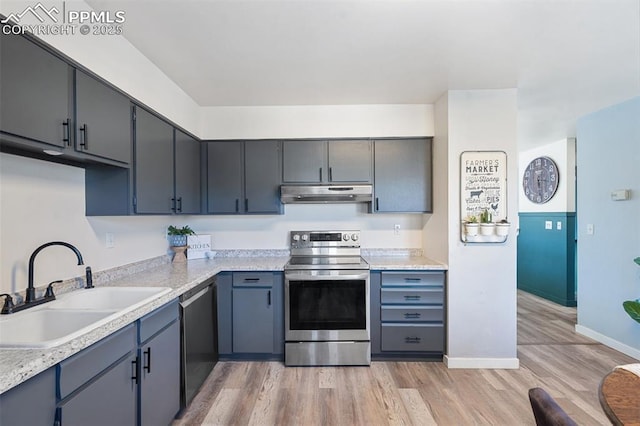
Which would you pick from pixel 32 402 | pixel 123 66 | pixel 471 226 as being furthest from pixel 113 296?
pixel 471 226

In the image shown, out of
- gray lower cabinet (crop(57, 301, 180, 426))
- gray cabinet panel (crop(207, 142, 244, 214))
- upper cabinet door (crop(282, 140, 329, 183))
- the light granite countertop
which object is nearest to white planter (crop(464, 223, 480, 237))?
the light granite countertop

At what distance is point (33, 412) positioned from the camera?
0.95 meters

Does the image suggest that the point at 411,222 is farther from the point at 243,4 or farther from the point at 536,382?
the point at 243,4

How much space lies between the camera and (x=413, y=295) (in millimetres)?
2674

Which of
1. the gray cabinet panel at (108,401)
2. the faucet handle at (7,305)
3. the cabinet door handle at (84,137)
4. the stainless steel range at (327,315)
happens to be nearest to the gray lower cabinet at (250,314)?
the stainless steel range at (327,315)

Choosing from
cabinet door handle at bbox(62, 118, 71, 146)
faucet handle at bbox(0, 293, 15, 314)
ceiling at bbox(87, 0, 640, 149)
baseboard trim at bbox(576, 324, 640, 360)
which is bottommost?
baseboard trim at bbox(576, 324, 640, 360)

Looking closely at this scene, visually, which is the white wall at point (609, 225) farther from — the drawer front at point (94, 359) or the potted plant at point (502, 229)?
the drawer front at point (94, 359)

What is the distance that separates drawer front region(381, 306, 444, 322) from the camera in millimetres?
2666

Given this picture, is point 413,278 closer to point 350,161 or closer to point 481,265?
point 481,265

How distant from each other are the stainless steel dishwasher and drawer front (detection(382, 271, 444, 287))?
157 cm

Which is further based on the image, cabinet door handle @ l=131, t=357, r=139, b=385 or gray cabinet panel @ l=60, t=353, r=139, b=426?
cabinet door handle @ l=131, t=357, r=139, b=385

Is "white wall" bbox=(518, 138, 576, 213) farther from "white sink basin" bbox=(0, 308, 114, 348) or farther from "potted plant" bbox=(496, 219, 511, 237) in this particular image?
"white sink basin" bbox=(0, 308, 114, 348)

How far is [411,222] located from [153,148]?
104 inches

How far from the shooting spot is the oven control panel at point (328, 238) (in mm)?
3225
